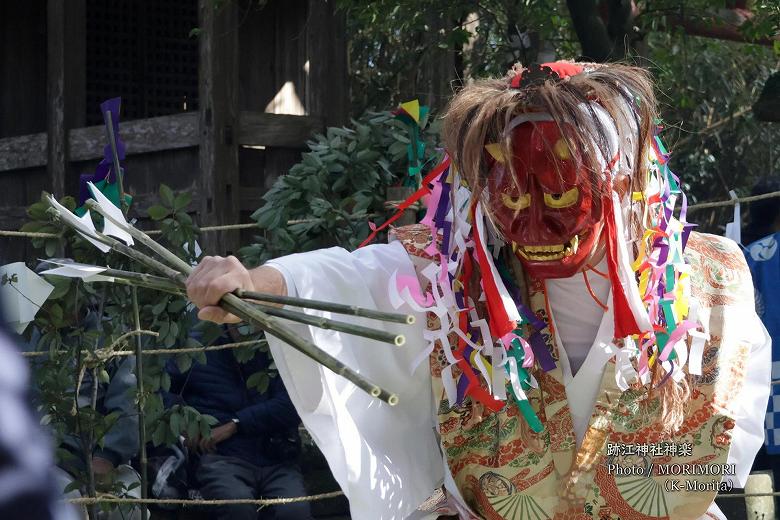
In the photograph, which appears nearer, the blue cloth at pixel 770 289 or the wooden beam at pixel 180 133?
the blue cloth at pixel 770 289

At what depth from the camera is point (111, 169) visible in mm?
4031

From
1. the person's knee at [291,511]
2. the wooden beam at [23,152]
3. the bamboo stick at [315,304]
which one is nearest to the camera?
the bamboo stick at [315,304]

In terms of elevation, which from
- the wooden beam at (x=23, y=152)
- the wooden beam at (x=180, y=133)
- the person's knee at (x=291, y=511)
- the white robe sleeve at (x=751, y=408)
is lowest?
the person's knee at (x=291, y=511)

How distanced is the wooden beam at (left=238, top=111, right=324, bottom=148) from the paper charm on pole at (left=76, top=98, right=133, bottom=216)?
7.45ft

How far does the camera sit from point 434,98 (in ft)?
23.1

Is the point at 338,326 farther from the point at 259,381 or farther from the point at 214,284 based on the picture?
the point at 259,381

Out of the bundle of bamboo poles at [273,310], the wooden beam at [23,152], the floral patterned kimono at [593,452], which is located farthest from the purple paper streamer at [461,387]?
the wooden beam at [23,152]

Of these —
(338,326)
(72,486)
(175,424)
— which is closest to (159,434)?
(175,424)

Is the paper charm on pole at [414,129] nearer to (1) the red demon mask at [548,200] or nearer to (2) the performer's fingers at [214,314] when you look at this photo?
(1) the red demon mask at [548,200]

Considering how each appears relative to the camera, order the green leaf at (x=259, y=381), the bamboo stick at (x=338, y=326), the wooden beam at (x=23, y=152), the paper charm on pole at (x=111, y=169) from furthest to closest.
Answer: the wooden beam at (x=23, y=152), the green leaf at (x=259, y=381), the paper charm on pole at (x=111, y=169), the bamboo stick at (x=338, y=326)

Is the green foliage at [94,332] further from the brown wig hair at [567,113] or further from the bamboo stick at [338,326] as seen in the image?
the bamboo stick at [338,326]

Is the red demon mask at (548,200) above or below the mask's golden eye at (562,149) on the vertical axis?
below

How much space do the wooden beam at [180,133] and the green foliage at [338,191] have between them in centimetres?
183

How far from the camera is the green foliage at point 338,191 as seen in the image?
14.0ft
